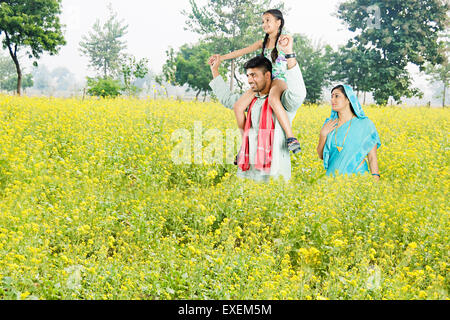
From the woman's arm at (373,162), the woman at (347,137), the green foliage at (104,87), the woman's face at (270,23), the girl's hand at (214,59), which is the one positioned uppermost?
the green foliage at (104,87)

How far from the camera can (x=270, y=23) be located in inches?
123

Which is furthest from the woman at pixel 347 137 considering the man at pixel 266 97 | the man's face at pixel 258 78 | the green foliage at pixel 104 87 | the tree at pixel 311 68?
the tree at pixel 311 68

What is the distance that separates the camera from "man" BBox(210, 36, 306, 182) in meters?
3.15

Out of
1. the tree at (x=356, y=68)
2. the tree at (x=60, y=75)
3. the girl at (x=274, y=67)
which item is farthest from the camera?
the tree at (x=60, y=75)

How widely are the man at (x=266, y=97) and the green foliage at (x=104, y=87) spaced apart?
1127 centimetres

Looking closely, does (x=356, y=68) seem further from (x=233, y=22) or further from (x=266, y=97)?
(x=266, y=97)

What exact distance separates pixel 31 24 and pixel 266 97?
1874 centimetres

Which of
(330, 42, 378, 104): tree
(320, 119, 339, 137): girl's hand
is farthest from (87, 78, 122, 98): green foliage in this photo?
(320, 119, 339, 137): girl's hand

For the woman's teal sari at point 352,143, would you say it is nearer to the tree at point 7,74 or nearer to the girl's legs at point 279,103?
the girl's legs at point 279,103

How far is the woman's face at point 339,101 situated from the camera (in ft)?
12.1

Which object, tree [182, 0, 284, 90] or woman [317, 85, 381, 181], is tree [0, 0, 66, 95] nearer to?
→ tree [182, 0, 284, 90]

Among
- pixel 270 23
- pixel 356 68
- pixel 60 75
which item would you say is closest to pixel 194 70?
pixel 356 68
